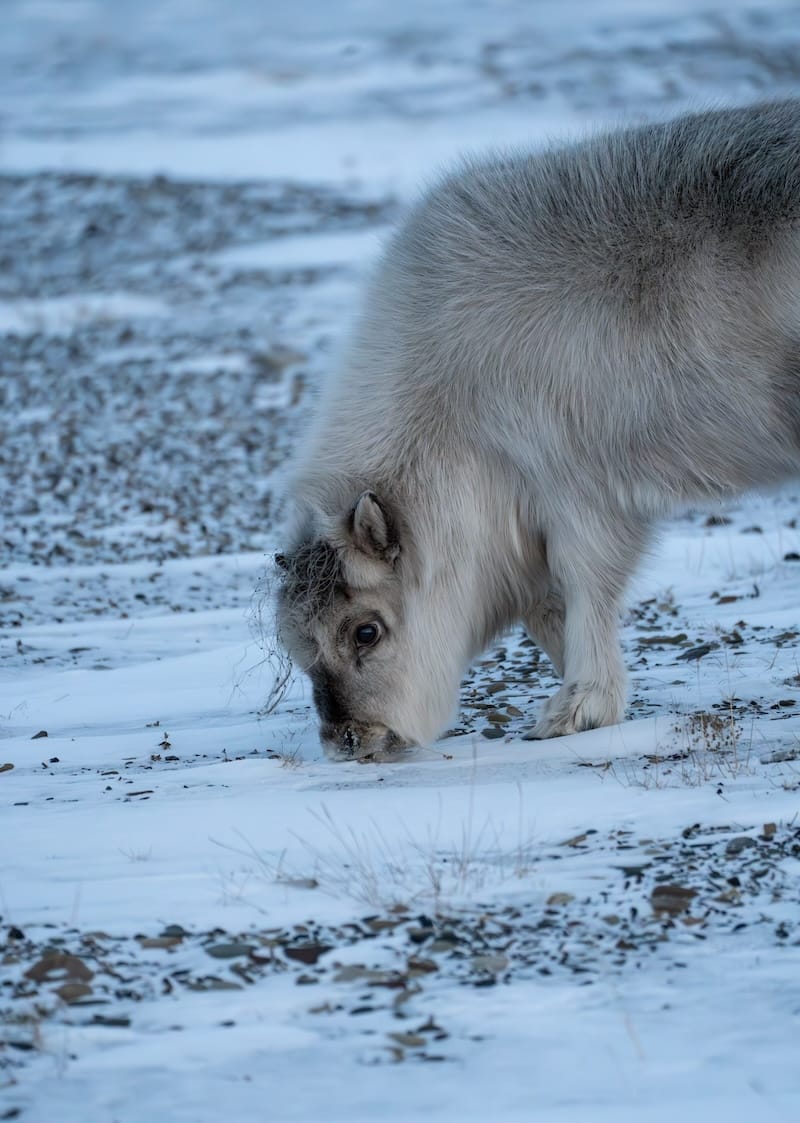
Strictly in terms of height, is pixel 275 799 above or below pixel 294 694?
above

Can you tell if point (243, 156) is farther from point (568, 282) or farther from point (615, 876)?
point (615, 876)

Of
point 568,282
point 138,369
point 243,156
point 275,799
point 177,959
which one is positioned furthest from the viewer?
point 243,156

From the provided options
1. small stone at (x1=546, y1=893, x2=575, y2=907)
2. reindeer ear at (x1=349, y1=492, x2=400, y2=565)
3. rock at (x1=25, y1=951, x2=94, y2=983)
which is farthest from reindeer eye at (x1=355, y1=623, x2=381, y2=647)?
rock at (x1=25, y1=951, x2=94, y2=983)

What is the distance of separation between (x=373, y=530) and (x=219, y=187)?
23374 millimetres

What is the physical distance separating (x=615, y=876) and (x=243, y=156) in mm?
27556

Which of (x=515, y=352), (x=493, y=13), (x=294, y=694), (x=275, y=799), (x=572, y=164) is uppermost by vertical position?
(x=493, y=13)

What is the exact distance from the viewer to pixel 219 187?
2759 centimetres

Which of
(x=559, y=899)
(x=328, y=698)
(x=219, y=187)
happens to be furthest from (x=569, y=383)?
(x=219, y=187)

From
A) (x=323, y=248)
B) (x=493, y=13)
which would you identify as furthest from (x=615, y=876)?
(x=493, y=13)

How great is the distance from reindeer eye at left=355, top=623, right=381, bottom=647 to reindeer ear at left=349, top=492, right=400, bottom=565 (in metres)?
0.26

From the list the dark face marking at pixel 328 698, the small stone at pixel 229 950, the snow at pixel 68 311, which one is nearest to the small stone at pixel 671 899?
the small stone at pixel 229 950

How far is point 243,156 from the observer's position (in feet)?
97.7

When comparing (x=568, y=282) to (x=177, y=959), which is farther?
(x=568, y=282)

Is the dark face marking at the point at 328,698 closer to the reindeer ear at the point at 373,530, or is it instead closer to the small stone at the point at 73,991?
the reindeer ear at the point at 373,530
